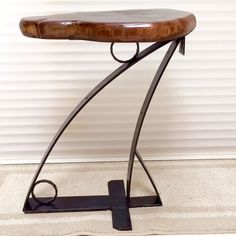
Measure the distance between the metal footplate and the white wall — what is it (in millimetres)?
315

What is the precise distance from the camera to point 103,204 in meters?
1.21

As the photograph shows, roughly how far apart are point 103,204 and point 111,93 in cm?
49

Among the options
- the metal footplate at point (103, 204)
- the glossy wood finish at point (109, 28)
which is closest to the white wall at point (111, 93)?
the metal footplate at point (103, 204)

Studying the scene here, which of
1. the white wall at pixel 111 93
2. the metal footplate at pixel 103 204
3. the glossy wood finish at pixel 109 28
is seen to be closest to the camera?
the glossy wood finish at pixel 109 28

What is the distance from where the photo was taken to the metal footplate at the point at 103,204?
117cm

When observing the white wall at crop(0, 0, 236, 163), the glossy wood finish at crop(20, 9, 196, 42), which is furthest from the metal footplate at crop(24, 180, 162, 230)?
the glossy wood finish at crop(20, 9, 196, 42)

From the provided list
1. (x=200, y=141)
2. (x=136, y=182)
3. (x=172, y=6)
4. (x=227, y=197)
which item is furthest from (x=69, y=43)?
(x=227, y=197)

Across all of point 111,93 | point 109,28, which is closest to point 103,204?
point 111,93

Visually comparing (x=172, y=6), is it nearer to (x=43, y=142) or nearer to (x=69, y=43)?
(x=69, y=43)

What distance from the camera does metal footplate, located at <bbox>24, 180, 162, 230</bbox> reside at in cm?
117

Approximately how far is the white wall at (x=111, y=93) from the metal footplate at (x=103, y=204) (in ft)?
1.03

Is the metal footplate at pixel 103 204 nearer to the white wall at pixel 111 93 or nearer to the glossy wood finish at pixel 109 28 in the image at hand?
the white wall at pixel 111 93

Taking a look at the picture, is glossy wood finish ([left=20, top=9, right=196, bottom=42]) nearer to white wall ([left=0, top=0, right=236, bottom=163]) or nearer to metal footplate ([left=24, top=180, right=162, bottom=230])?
white wall ([left=0, top=0, right=236, bottom=163])

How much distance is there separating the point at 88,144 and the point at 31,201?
0.40m
